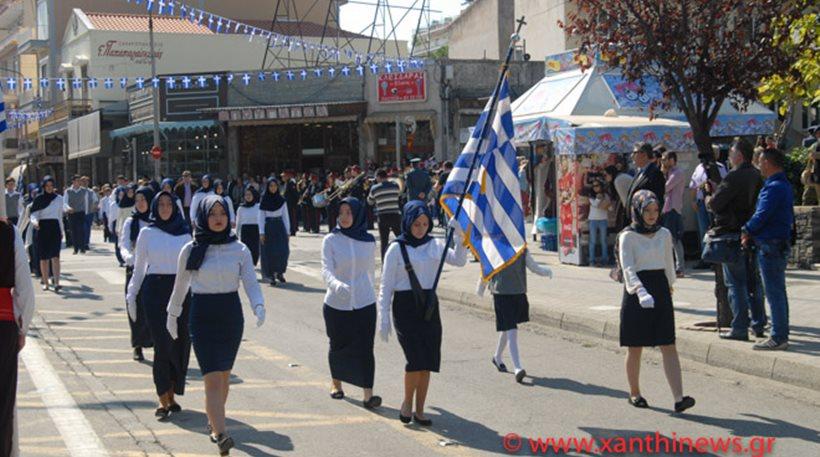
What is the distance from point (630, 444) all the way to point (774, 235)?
341cm

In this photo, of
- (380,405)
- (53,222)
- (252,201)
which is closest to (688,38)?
(380,405)

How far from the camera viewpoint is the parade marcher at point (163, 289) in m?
8.23

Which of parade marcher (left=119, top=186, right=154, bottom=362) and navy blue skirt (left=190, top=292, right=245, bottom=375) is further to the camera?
parade marcher (left=119, top=186, right=154, bottom=362)

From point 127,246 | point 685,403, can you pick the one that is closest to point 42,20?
point 127,246

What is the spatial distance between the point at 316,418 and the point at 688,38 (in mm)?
5918

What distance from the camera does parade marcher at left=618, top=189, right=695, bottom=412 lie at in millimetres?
7941

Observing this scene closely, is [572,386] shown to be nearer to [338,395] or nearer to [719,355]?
[719,355]

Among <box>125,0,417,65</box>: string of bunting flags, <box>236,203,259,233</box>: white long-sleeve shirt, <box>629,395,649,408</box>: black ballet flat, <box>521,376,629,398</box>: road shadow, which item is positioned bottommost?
<box>521,376,629,398</box>: road shadow

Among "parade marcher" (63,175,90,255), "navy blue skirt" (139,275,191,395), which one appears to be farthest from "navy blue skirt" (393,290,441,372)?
"parade marcher" (63,175,90,255)

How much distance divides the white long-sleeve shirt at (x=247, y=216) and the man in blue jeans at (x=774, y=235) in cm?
1031

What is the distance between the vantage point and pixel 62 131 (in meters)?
55.8

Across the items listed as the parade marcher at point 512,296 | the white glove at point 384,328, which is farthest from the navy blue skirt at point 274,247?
the white glove at point 384,328

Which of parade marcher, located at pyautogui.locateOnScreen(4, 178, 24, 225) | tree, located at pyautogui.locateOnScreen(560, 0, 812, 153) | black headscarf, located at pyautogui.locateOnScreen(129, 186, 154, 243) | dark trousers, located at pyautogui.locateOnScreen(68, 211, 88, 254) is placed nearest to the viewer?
black headscarf, located at pyautogui.locateOnScreen(129, 186, 154, 243)

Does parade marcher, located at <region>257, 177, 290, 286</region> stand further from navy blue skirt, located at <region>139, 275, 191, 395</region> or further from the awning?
the awning
